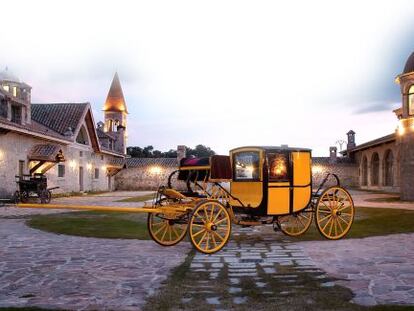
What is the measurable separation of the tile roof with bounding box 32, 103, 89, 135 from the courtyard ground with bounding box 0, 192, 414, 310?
23994 mm

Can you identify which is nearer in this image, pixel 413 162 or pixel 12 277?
pixel 12 277

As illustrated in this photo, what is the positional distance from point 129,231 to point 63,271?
4898mm

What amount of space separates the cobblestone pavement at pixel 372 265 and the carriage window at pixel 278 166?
140 centimetres

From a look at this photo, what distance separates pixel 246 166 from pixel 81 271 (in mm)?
4191

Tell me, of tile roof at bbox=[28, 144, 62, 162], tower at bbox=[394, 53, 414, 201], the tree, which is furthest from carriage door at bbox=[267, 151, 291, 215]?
the tree

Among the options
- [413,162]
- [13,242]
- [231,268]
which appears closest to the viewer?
[231,268]

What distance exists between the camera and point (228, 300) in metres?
5.19

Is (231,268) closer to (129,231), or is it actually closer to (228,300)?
(228,300)

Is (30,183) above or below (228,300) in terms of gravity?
above

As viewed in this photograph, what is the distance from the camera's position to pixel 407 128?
23.8 m

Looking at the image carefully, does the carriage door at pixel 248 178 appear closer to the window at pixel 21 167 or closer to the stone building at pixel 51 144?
the stone building at pixel 51 144

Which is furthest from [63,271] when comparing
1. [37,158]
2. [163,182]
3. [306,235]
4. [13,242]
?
[163,182]

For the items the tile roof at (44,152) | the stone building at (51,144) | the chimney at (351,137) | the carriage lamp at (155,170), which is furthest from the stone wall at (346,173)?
the tile roof at (44,152)

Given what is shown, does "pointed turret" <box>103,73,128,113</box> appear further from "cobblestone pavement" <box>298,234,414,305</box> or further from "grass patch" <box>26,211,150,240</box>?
"cobblestone pavement" <box>298,234,414,305</box>
